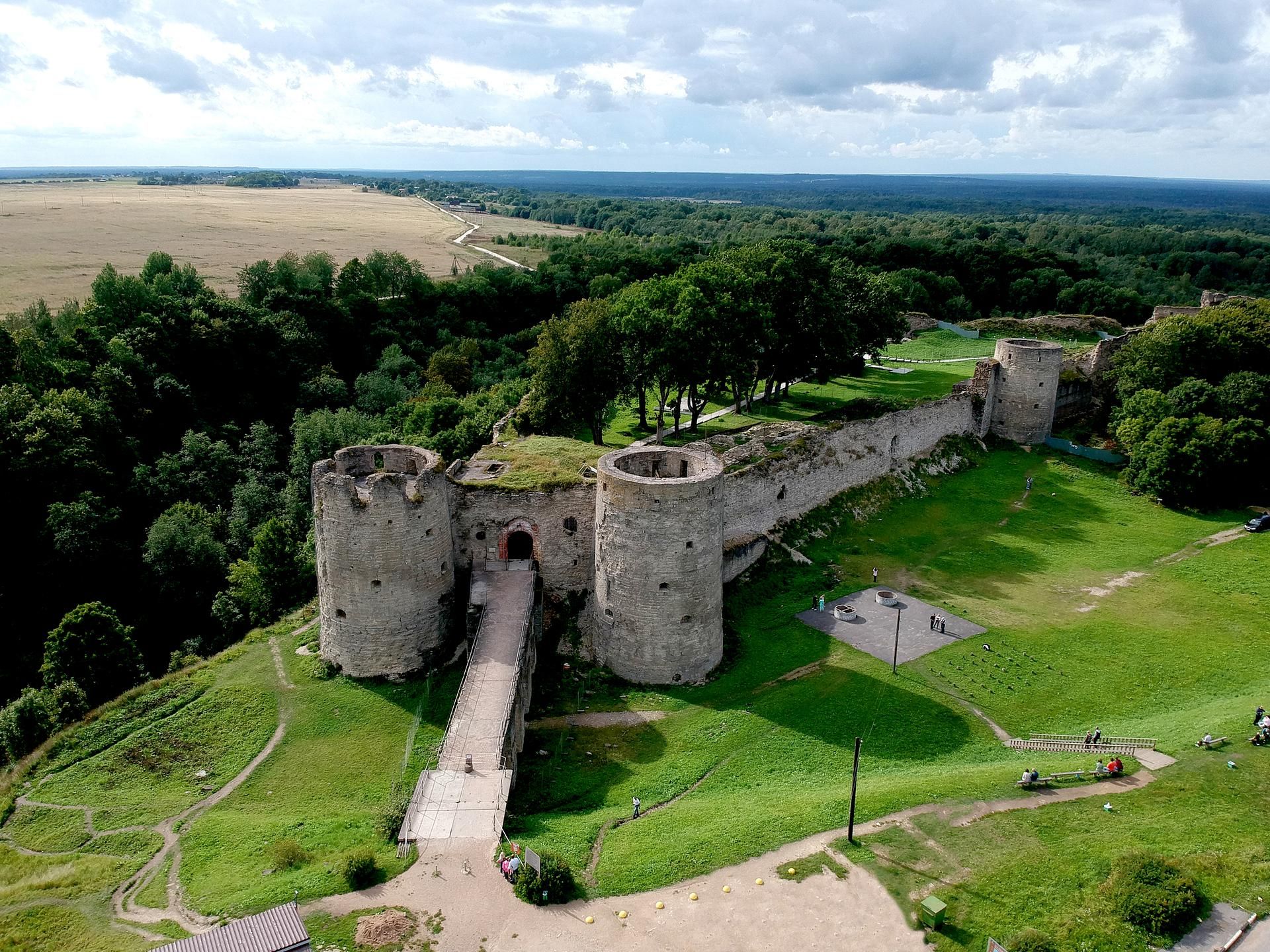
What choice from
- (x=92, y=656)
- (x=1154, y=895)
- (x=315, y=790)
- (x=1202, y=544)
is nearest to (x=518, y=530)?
(x=315, y=790)

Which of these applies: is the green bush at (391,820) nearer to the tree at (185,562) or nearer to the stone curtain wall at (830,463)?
the stone curtain wall at (830,463)

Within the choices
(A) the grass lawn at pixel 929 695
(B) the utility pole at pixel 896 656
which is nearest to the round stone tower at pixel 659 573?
(A) the grass lawn at pixel 929 695

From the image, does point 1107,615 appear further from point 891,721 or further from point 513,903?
point 513,903

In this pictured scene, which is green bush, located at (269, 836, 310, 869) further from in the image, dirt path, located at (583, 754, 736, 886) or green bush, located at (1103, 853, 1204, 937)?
green bush, located at (1103, 853, 1204, 937)

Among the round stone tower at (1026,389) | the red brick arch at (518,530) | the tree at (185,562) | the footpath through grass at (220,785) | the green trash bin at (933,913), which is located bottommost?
the tree at (185,562)

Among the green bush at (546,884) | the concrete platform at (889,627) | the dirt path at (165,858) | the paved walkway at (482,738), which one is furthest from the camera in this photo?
the concrete platform at (889,627)

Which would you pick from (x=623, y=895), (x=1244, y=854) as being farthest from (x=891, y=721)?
(x=623, y=895)

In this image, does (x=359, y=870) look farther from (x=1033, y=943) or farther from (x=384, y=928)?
(x=1033, y=943)
